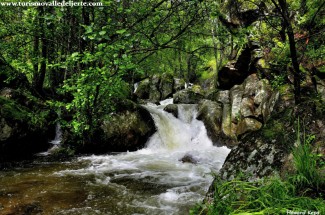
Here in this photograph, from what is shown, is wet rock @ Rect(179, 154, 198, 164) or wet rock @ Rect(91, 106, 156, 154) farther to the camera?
wet rock @ Rect(91, 106, 156, 154)

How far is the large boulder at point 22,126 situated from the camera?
9.72 meters

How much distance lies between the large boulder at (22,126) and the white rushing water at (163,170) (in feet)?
7.65

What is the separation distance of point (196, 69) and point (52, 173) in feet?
87.9

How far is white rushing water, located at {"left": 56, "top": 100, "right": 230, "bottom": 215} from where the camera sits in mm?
6184

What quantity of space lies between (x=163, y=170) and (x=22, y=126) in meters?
6.05

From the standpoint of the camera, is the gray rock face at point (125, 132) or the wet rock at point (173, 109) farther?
the wet rock at point (173, 109)

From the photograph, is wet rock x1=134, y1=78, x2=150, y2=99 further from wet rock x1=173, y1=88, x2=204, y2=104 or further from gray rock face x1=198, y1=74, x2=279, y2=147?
gray rock face x1=198, y1=74, x2=279, y2=147

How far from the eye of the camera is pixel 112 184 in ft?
24.9

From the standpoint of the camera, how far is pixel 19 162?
9.80m

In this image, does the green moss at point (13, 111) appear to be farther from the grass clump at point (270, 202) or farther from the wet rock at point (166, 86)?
the wet rock at point (166, 86)

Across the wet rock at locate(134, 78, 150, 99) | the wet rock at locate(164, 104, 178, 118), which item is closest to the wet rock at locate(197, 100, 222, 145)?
the wet rock at locate(164, 104, 178, 118)

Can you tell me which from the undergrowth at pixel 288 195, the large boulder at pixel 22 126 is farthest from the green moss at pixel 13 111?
the undergrowth at pixel 288 195

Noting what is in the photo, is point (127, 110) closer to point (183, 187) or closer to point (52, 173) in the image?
point (52, 173)

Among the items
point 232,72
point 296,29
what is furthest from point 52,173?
point 232,72
